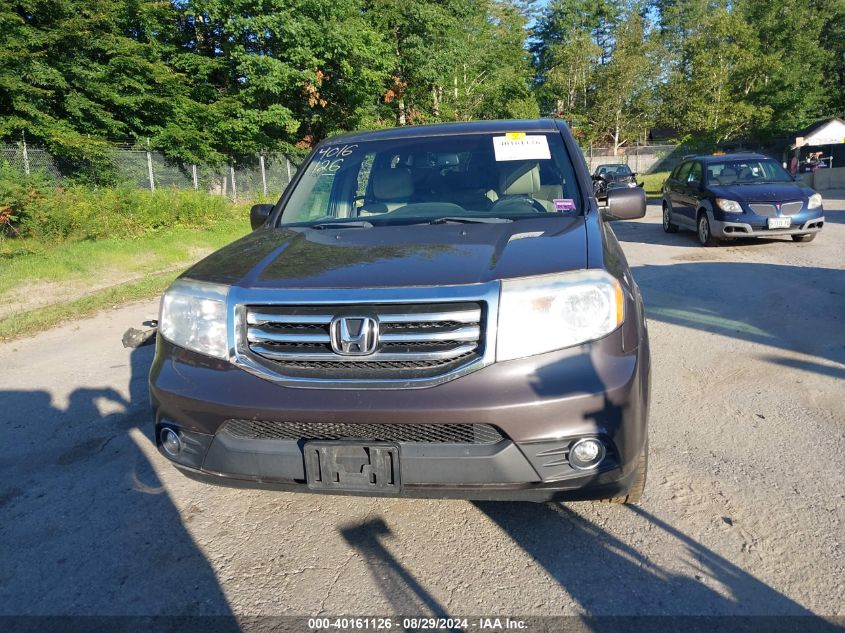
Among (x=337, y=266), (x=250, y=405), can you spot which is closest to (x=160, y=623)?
(x=250, y=405)

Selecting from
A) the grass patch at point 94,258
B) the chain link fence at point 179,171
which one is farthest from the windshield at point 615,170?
the grass patch at point 94,258

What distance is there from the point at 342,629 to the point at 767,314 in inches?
230

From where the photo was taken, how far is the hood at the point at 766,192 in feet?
35.0

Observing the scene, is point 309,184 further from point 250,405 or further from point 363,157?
point 250,405

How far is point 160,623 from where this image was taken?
7.58ft

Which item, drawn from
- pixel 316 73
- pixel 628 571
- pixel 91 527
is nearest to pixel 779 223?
pixel 628 571

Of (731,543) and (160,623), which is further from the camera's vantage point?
(731,543)

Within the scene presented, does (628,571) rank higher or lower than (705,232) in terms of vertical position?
lower

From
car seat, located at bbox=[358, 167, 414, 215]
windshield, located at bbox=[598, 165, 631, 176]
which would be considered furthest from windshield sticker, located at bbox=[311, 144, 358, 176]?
windshield, located at bbox=[598, 165, 631, 176]

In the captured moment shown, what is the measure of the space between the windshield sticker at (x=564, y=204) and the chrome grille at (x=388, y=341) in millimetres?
1311

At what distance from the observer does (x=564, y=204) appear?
11.2 feet

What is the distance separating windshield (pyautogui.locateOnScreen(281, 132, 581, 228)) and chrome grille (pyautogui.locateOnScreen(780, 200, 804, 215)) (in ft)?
27.7

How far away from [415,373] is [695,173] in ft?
38.4

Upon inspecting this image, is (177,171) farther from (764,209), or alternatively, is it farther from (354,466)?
(354,466)
